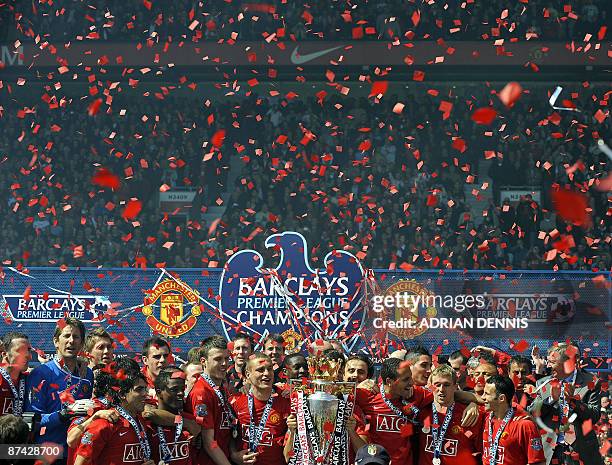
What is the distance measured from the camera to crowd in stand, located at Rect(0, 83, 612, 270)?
1744cm

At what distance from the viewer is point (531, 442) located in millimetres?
6422

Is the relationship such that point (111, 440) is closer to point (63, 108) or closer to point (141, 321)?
point (141, 321)

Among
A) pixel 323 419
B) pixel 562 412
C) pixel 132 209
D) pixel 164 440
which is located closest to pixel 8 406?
pixel 164 440

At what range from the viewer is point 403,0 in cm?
2061

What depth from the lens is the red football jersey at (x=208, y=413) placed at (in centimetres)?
657

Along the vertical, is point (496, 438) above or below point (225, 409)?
below

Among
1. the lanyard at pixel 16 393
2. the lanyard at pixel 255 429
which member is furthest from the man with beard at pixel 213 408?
the lanyard at pixel 16 393

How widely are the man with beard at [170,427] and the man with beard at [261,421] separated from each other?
1.84ft

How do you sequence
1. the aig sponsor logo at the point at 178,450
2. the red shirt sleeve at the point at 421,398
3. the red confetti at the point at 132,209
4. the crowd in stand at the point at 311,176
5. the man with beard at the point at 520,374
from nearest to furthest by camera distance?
the aig sponsor logo at the point at 178,450, the red shirt sleeve at the point at 421,398, the man with beard at the point at 520,374, the crowd in stand at the point at 311,176, the red confetti at the point at 132,209

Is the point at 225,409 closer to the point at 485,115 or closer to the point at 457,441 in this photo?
the point at 457,441

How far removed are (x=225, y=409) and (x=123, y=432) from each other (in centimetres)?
98

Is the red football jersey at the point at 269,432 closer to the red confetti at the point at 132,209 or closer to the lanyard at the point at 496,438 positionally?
the lanyard at the point at 496,438

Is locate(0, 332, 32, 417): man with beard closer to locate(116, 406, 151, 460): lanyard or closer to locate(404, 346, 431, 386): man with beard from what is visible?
locate(116, 406, 151, 460): lanyard

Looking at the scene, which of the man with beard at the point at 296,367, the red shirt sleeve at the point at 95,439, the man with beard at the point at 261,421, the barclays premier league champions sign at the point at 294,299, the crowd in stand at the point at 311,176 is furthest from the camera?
the crowd in stand at the point at 311,176
